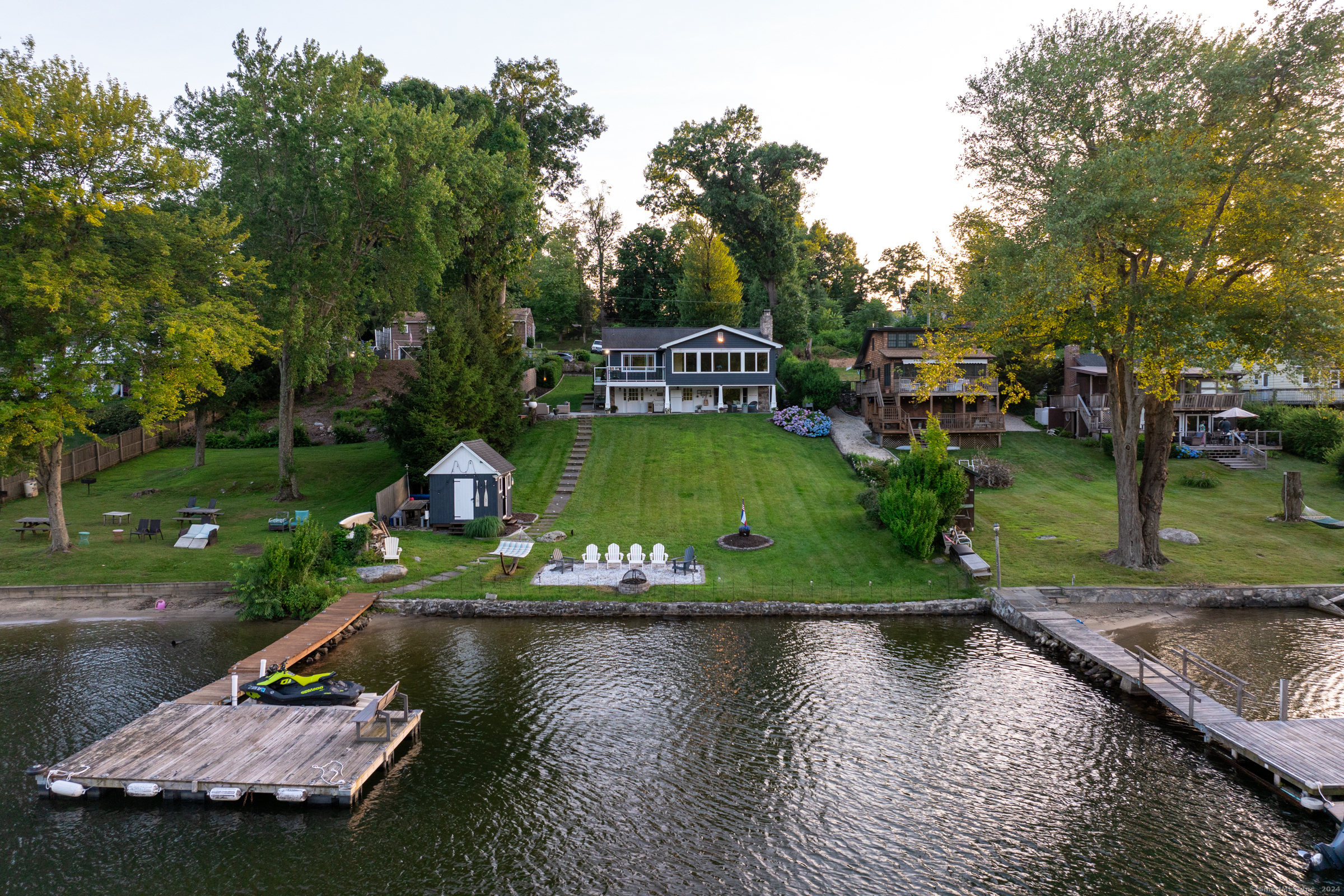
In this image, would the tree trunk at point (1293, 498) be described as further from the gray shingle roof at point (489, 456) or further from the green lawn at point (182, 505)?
the green lawn at point (182, 505)

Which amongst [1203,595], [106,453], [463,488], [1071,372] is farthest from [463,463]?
[1071,372]

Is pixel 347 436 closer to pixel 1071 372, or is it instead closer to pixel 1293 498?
pixel 1071 372

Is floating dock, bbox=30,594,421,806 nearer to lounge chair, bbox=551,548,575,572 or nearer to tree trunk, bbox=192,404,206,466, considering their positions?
lounge chair, bbox=551,548,575,572

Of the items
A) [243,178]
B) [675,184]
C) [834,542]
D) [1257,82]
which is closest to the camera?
[1257,82]

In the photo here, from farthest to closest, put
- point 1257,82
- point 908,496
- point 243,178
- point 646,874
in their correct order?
point 243,178 → point 908,496 → point 1257,82 → point 646,874

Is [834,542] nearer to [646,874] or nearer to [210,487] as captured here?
[646,874]

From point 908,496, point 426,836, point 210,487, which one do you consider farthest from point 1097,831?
point 210,487

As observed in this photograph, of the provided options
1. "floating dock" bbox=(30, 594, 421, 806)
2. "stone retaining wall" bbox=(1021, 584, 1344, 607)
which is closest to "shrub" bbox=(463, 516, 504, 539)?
"floating dock" bbox=(30, 594, 421, 806)

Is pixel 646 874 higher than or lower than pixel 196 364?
lower
